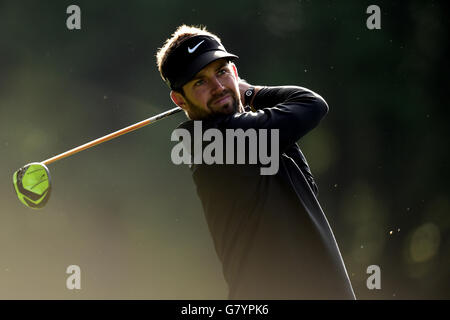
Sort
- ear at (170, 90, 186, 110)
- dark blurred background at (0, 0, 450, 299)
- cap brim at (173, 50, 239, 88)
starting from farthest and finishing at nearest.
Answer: dark blurred background at (0, 0, 450, 299)
ear at (170, 90, 186, 110)
cap brim at (173, 50, 239, 88)

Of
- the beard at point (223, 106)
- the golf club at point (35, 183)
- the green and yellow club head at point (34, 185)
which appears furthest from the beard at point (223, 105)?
the green and yellow club head at point (34, 185)

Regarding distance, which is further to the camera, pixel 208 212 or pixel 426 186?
pixel 426 186

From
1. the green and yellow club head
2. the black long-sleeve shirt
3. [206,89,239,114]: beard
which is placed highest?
[206,89,239,114]: beard

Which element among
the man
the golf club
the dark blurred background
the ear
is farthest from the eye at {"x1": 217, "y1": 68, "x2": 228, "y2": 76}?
the dark blurred background

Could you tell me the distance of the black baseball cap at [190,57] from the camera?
199 centimetres

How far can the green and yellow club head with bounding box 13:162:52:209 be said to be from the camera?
299 centimetres

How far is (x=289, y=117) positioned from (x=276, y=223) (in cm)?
34

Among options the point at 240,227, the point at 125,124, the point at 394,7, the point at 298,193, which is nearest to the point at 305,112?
the point at 298,193

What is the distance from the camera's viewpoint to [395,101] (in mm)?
5305

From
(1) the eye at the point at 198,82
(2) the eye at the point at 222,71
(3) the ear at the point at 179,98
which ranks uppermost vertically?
(2) the eye at the point at 222,71

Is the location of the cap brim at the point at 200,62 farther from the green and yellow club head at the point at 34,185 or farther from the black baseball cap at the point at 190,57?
the green and yellow club head at the point at 34,185

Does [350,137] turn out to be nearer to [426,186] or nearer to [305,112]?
[426,186]

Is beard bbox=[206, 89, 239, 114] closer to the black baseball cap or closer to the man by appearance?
the man

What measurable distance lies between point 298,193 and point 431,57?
3932 millimetres
